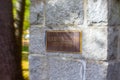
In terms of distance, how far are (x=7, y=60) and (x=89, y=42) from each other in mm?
1280

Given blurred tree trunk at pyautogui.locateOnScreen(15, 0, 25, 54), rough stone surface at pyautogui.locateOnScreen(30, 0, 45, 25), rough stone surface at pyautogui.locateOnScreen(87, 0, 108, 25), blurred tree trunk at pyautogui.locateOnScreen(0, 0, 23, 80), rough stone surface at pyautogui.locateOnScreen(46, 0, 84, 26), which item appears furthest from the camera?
blurred tree trunk at pyautogui.locateOnScreen(15, 0, 25, 54)

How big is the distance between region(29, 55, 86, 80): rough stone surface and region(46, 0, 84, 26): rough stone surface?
36 centimetres

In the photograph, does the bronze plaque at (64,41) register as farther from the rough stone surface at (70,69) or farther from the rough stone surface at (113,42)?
the rough stone surface at (113,42)

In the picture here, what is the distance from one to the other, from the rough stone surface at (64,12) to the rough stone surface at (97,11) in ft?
0.28

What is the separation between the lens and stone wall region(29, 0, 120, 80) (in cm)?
311

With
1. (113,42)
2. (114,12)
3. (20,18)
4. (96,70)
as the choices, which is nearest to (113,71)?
(96,70)

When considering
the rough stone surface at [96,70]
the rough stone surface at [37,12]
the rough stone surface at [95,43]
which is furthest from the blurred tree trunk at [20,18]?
the rough stone surface at [96,70]

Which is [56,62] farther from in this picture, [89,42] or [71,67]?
[89,42]

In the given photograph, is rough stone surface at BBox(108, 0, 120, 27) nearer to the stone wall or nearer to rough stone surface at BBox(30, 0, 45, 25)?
the stone wall

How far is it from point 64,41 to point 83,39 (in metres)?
0.21

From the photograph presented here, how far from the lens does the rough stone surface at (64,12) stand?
3.24m

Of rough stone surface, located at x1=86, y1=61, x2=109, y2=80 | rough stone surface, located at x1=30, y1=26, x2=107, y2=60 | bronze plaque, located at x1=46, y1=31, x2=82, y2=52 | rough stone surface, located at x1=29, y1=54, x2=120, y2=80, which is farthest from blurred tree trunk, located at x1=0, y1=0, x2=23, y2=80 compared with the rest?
rough stone surface, located at x1=86, y1=61, x2=109, y2=80

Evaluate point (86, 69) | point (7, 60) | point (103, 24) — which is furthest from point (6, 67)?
point (103, 24)

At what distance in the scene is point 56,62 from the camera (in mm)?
3396
